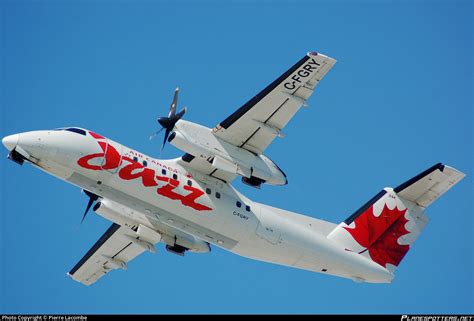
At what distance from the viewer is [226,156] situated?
62.8 ft

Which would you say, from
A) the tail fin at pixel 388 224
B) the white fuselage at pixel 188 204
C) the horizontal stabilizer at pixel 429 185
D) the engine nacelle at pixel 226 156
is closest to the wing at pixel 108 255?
the white fuselage at pixel 188 204

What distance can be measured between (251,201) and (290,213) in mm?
1328

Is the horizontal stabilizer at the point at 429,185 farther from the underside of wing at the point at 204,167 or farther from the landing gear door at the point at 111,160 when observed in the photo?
the landing gear door at the point at 111,160

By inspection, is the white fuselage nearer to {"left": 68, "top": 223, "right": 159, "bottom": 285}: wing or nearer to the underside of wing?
the underside of wing

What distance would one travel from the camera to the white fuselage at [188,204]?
58.6 feet

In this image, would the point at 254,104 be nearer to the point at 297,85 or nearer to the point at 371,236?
the point at 297,85

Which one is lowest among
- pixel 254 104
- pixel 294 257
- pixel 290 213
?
pixel 294 257

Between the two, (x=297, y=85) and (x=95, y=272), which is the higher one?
(x=297, y=85)

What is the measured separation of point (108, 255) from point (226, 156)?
635 centimetres

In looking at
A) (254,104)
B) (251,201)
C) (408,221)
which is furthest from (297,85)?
(408,221)

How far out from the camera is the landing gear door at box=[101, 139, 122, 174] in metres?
18.0

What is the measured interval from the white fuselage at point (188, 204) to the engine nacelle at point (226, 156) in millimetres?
781

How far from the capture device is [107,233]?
74.1 feet

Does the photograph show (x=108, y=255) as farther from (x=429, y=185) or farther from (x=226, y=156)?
(x=429, y=185)
